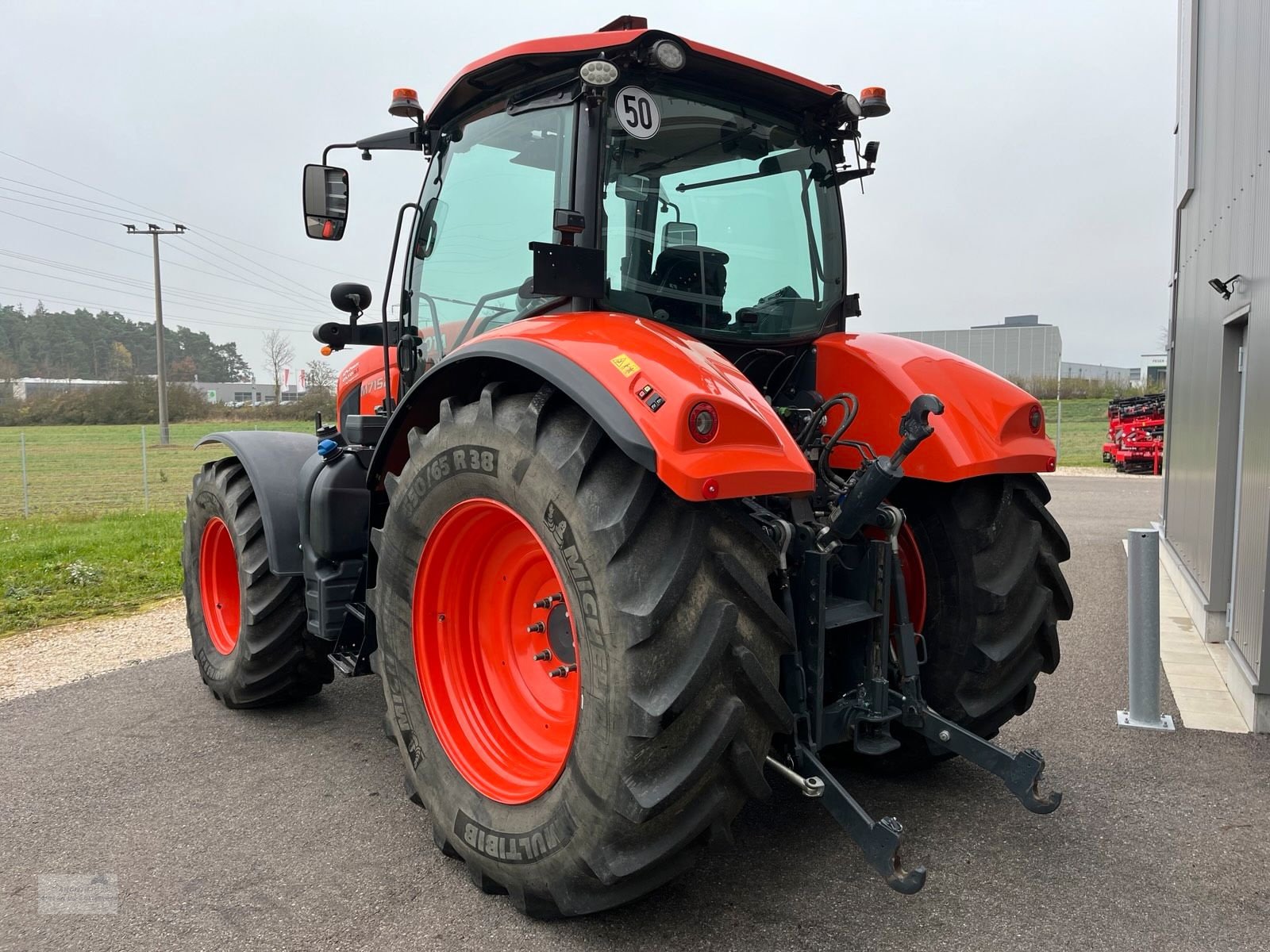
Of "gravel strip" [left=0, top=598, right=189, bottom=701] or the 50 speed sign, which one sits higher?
the 50 speed sign

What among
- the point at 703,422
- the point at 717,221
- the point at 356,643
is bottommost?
the point at 356,643

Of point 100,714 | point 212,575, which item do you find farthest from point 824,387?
point 100,714

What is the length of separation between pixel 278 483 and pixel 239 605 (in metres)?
0.91

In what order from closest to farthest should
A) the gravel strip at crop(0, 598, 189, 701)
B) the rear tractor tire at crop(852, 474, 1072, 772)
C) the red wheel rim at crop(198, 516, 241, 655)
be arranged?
1. the rear tractor tire at crop(852, 474, 1072, 772)
2. the red wheel rim at crop(198, 516, 241, 655)
3. the gravel strip at crop(0, 598, 189, 701)

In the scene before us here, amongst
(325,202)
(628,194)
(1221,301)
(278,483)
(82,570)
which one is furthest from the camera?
(82,570)

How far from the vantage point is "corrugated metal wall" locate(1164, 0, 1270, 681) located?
4.63 m

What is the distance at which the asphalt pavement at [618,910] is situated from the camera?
2.50m

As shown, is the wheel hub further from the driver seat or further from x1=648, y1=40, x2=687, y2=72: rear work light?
x1=648, y1=40, x2=687, y2=72: rear work light

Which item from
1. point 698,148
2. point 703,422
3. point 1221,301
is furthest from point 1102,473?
point 703,422

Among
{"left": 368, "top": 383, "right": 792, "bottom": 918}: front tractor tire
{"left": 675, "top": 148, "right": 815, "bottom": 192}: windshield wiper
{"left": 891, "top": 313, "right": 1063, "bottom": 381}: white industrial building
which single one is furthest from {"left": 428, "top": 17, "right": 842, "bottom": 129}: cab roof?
{"left": 891, "top": 313, "right": 1063, "bottom": 381}: white industrial building

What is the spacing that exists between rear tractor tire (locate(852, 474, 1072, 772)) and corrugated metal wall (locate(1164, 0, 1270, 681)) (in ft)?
5.41

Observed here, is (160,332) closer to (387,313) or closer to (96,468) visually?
(96,468)

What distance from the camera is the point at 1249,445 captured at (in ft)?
15.7

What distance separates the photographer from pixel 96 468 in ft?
80.6
